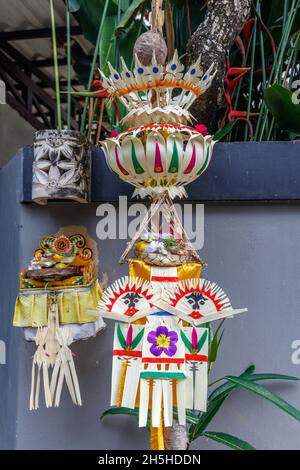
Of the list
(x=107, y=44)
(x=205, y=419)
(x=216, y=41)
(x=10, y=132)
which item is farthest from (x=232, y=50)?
(x=10, y=132)

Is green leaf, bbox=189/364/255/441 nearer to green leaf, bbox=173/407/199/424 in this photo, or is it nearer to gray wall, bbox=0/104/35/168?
green leaf, bbox=173/407/199/424

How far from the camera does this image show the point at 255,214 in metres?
1.49

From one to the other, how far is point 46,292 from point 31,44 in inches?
98.6

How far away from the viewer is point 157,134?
1.17 meters

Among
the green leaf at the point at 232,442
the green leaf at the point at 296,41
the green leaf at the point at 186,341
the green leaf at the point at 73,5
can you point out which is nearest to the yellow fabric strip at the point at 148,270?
the green leaf at the point at 186,341

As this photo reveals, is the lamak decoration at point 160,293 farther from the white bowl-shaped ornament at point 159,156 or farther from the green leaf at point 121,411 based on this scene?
the green leaf at point 121,411

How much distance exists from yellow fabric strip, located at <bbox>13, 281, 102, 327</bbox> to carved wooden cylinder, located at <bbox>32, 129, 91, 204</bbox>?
25cm

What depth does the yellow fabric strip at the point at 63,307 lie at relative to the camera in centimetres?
133

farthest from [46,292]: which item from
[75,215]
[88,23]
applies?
[88,23]

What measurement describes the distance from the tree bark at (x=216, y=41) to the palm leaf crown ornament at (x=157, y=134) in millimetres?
392

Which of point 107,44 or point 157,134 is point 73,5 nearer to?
point 107,44

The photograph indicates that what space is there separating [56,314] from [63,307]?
0.02 m

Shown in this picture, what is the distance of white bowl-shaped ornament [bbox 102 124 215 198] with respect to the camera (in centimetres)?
117
